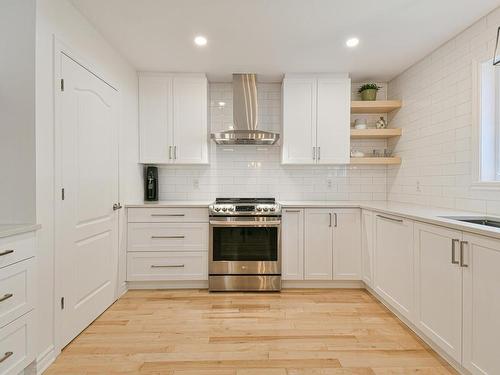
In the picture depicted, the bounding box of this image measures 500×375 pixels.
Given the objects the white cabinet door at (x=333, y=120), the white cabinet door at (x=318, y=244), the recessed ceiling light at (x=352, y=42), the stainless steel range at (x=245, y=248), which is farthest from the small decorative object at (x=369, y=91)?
the stainless steel range at (x=245, y=248)

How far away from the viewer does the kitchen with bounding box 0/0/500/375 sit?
1.69 m

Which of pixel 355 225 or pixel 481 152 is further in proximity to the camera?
pixel 355 225

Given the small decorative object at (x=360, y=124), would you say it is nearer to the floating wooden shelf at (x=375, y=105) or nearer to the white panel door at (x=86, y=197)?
the floating wooden shelf at (x=375, y=105)

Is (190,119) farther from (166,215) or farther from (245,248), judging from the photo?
(245,248)

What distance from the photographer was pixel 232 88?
3650mm

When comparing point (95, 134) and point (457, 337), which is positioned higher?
point (95, 134)

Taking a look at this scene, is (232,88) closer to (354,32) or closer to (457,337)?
(354,32)

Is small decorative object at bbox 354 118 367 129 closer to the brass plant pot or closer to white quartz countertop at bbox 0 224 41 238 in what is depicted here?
the brass plant pot

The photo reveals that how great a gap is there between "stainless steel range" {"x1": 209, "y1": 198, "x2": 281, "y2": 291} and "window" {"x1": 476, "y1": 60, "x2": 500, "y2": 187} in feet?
5.94

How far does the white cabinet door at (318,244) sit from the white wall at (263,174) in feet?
2.25

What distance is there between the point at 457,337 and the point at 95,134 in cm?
296

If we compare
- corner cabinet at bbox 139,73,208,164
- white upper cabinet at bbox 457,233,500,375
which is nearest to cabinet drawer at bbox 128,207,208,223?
corner cabinet at bbox 139,73,208,164

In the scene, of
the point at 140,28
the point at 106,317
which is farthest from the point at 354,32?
the point at 106,317

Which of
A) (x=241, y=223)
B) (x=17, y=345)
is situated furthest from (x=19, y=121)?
(x=241, y=223)
